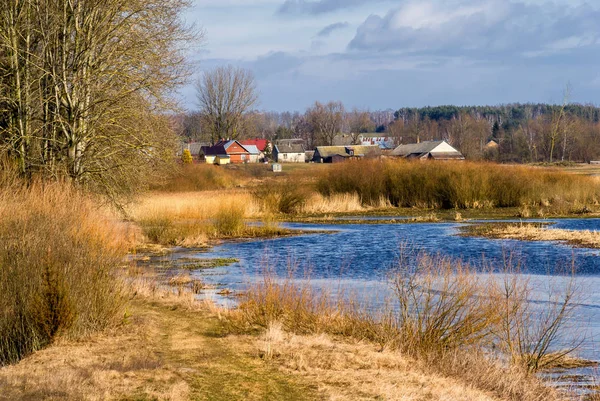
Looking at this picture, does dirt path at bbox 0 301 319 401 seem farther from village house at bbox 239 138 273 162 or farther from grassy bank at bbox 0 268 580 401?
village house at bbox 239 138 273 162

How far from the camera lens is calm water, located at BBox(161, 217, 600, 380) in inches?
532

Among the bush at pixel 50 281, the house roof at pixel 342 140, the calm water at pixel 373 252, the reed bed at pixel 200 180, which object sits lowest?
the calm water at pixel 373 252

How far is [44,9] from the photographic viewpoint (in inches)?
731

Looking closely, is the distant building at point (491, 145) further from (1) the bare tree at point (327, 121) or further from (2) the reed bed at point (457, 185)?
(2) the reed bed at point (457, 185)

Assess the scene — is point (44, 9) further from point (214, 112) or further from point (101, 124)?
point (214, 112)

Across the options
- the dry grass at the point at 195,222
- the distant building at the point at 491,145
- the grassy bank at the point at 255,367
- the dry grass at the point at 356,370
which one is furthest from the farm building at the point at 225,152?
the dry grass at the point at 356,370

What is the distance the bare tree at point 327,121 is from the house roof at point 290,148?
902 cm

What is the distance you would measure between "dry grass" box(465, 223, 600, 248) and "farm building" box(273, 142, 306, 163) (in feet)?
308

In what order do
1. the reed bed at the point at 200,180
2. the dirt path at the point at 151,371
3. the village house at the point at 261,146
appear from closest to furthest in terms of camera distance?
the dirt path at the point at 151,371 < the reed bed at the point at 200,180 < the village house at the point at 261,146

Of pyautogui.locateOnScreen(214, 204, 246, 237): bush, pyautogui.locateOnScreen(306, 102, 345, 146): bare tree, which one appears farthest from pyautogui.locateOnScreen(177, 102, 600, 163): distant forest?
pyautogui.locateOnScreen(214, 204, 246, 237): bush

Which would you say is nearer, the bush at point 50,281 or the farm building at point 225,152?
the bush at point 50,281

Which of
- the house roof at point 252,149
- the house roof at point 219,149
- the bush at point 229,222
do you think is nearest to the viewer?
the bush at point 229,222

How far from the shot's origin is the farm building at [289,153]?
121631 mm

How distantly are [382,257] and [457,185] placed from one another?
754 inches
